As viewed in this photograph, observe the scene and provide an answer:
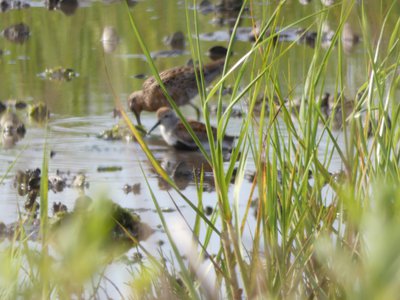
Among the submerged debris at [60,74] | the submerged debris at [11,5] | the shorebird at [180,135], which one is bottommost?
the shorebird at [180,135]

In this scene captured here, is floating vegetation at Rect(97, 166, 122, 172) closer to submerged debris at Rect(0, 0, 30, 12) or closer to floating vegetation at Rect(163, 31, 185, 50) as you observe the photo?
floating vegetation at Rect(163, 31, 185, 50)

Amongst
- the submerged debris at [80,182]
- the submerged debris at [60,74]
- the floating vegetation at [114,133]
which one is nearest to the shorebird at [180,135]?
the floating vegetation at [114,133]

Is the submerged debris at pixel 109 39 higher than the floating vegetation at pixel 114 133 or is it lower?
higher

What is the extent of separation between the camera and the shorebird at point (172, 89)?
8.28m

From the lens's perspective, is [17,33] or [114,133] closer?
[114,133]

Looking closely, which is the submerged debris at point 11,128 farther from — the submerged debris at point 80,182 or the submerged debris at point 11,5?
the submerged debris at point 11,5

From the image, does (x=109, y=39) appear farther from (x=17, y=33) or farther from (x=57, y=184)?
(x=57, y=184)

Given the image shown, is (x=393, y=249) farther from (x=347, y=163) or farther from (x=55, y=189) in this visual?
(x=55, y=189)

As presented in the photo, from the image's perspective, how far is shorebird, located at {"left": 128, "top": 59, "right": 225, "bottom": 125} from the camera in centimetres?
828

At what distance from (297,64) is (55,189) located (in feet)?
10.8

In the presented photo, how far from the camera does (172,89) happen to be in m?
8.69

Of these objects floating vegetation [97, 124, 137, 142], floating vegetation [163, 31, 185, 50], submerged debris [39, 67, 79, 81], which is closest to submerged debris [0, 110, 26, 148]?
floating vegetation [97, 124, 137, 142]

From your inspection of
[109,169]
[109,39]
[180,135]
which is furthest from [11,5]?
[109,169]

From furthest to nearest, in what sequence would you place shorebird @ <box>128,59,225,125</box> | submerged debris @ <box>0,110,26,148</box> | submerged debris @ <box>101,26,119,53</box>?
submerged debris @ <box>101,26,119,53</box>
shorebird @ <box>128,59,225,125</box>
submerged debris @ <box>0,110,26,148</box>
